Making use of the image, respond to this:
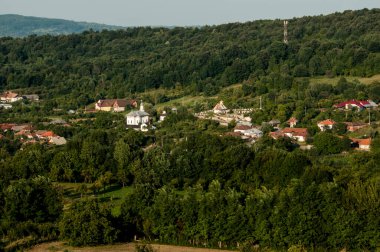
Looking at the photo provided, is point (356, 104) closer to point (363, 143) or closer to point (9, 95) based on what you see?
point (363, 143)

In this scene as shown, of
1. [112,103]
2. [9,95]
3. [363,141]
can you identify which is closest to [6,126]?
[112,103]

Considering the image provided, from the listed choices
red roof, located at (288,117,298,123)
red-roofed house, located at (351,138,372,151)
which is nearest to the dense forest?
red roof, located at (288,117,298,123)

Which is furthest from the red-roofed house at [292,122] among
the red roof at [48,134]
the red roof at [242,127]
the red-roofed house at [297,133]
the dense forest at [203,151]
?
the red roof at [48,134]

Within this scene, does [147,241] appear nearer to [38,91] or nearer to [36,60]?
[38,91]

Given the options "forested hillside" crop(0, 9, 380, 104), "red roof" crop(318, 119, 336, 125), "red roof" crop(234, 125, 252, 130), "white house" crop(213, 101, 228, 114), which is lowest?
"red roof" crop(234, 125, 252, 130)

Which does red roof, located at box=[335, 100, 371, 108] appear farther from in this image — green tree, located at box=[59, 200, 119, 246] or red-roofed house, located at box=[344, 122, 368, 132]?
green tree, located at box=[59, 200, 119, 246]

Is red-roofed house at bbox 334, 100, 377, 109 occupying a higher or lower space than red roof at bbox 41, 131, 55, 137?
higher
